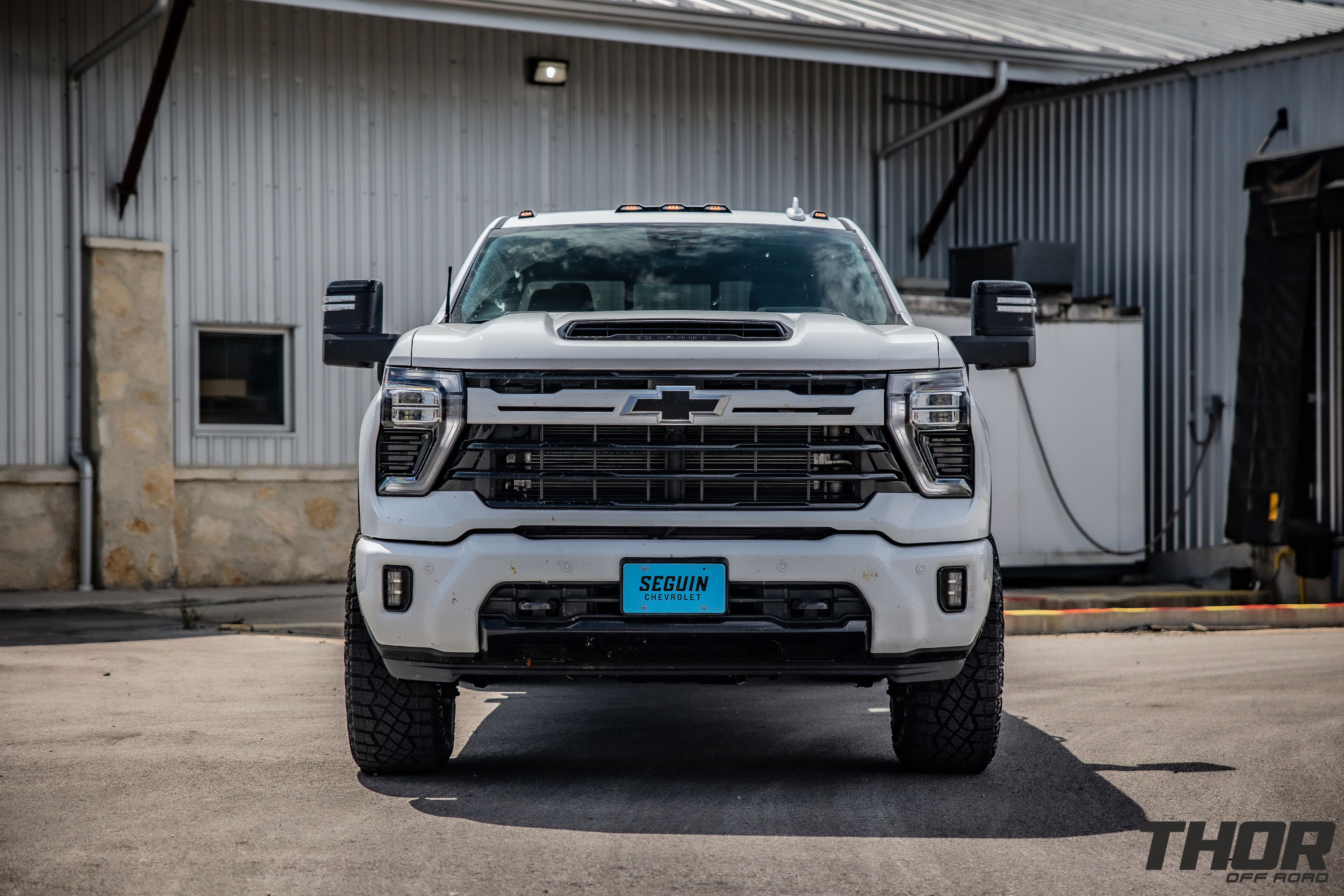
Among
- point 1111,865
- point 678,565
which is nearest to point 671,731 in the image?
point 678,565

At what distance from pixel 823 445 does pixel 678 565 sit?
64 centimetres

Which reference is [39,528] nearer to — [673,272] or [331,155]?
[331,155]

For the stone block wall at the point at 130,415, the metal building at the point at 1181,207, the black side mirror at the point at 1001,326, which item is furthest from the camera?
the metal building at the point at 1181,207

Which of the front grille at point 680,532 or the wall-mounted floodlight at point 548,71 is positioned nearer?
the front grille at point 680,532

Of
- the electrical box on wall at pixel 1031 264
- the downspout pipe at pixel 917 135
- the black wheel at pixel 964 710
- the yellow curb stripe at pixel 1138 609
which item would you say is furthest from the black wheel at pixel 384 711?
the downspout pipe at pixel 917 135

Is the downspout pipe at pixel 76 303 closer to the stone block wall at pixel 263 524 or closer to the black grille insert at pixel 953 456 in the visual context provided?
the stone block wall at pixel 263 524

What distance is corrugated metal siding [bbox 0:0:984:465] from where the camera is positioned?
551 inches

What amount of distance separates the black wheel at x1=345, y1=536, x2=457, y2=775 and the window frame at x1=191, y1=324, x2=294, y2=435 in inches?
372

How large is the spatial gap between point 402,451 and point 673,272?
188cm

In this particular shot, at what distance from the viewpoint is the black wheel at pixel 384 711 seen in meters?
5.56

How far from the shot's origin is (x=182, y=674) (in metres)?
8.78

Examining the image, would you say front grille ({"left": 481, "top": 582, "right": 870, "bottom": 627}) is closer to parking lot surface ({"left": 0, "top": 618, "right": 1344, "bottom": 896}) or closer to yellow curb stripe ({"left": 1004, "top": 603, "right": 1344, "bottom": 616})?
parking lot surface ({"left": 0, "top": 618, "right": 1344, "bottom": 896})

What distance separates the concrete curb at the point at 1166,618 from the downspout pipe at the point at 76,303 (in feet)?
26.5

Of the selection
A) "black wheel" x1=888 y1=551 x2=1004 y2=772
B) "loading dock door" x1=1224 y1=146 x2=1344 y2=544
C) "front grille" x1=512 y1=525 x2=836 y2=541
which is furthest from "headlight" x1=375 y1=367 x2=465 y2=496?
"loading dock door" x1=1224 y1=146 x2=1344 y2=544
